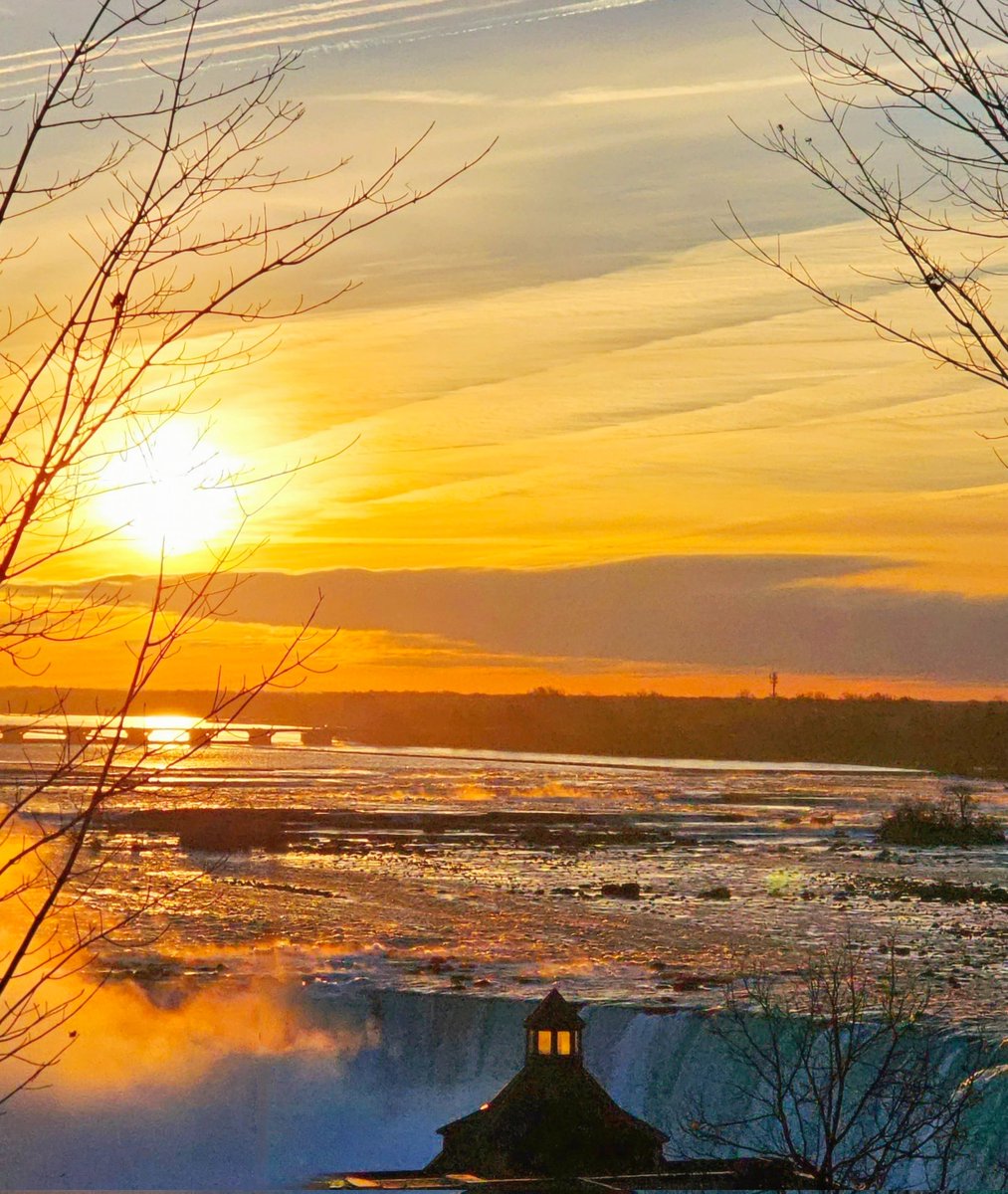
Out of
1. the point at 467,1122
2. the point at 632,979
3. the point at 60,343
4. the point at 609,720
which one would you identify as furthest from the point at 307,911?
the point at 609,720

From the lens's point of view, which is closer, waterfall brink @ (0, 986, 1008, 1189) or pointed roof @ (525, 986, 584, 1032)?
pointed roof @ (525, 986, 584, 1032)

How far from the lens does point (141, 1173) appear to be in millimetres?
22312

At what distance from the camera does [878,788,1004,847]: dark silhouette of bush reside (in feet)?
172

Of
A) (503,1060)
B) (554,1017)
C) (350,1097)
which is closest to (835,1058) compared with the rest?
(554,1017)

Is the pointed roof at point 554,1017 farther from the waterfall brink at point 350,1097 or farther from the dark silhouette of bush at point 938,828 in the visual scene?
the dark silhouette of bush at point 938,828

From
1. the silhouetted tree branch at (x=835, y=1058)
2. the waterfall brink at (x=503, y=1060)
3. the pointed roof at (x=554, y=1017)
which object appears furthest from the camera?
the waterfall brink at (x=503, y=1060)

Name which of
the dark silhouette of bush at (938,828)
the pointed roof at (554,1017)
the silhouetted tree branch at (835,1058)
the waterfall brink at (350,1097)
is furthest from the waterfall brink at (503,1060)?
the dark silhouette of bush at (938,828)

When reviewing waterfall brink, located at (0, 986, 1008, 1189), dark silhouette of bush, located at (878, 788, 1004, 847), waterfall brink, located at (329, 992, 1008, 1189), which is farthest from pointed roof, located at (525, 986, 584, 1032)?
dark silhouette of bush, located at (878, 788, 1004, 847)

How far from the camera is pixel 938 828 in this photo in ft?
177

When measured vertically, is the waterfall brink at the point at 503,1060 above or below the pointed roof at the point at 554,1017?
below

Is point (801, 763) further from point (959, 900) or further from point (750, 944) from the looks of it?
point (750, 944)

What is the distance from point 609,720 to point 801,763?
100 feet

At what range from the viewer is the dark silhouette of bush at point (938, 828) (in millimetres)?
52531

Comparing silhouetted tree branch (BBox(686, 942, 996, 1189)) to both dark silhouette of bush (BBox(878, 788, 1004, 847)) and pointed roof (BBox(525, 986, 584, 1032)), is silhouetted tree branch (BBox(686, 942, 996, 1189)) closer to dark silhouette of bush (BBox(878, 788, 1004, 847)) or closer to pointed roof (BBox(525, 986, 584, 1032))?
pointed roof (BBox(525, 986, 584, 1032))
